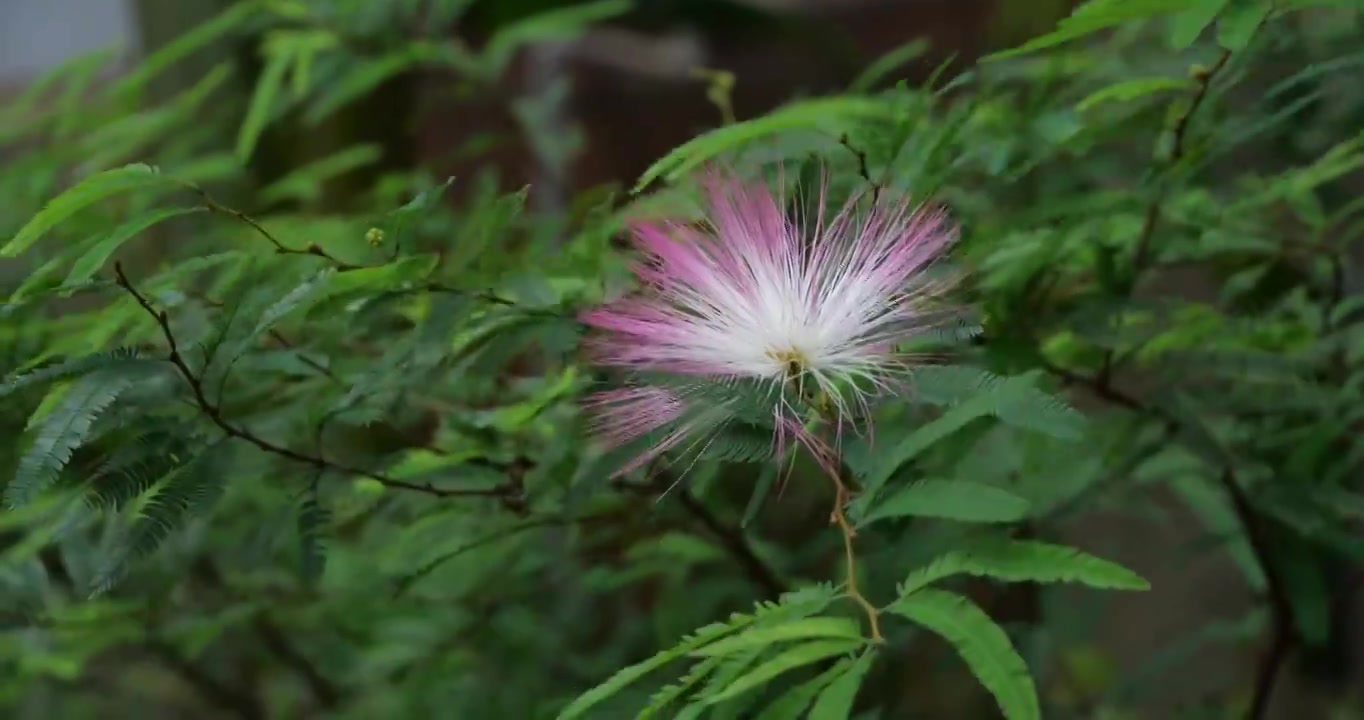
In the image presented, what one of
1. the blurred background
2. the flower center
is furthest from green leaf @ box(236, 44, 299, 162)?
the flower center

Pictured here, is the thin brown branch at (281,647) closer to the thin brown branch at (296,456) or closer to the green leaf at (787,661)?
the thin brown branch at (296,456)

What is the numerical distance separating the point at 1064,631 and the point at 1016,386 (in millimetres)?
421

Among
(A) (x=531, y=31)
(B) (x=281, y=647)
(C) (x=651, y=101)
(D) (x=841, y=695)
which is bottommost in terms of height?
(D) (x=841, y=695)

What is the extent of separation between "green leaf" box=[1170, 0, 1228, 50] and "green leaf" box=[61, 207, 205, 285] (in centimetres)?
31

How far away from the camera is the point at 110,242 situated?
1.25 feet

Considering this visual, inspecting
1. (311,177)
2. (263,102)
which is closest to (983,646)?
(263,102)

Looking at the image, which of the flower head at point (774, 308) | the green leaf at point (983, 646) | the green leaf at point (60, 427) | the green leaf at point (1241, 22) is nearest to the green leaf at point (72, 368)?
the green leaf at point (60, 427)

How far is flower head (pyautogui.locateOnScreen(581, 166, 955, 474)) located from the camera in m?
0.38

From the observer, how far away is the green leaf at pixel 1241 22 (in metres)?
0.39

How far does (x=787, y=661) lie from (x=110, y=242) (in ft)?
0.80

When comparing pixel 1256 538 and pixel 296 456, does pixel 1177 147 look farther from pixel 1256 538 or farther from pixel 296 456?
pixel 296 456

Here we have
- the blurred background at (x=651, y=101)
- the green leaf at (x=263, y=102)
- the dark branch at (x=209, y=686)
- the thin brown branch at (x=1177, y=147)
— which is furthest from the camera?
the blurred background at (x=651, y=101)

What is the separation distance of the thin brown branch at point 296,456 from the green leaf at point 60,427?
22 millimetres

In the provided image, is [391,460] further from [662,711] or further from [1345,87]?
[1345,87]
